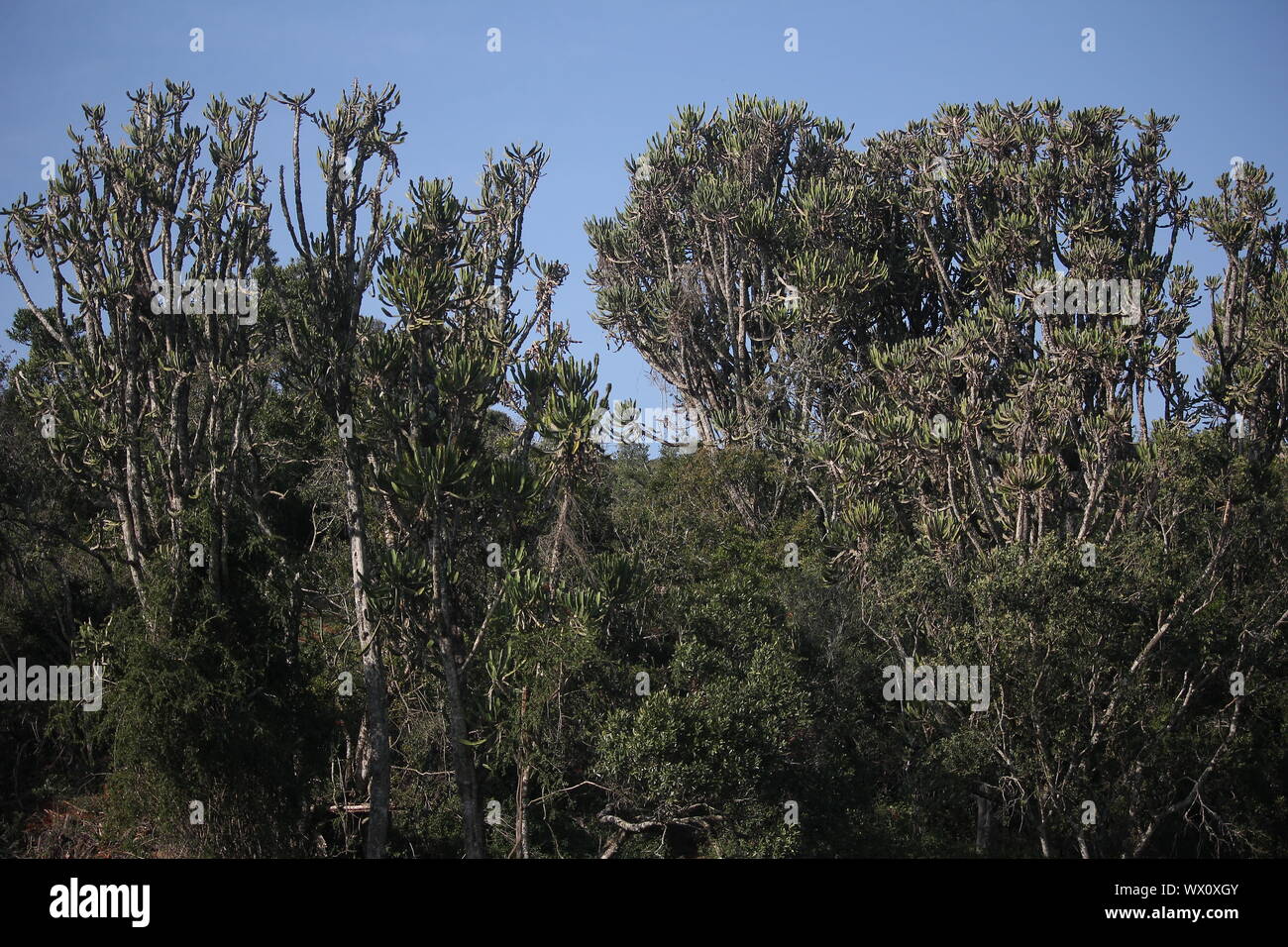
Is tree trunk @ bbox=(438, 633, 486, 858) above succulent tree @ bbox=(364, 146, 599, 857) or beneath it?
beneath

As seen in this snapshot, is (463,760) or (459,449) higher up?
(459,449)

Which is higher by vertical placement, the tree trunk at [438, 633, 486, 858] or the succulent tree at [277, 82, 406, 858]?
the succulent tree at [277, 82, 406, 858]

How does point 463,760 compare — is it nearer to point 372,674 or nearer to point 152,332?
point 372,674

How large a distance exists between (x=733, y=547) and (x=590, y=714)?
18.3 ft

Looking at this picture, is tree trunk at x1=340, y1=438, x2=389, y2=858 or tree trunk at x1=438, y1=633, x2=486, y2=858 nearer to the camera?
tree trunk at x1=438, y1=633, x2=486, y2=858

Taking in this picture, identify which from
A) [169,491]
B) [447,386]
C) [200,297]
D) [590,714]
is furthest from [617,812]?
[200,297]

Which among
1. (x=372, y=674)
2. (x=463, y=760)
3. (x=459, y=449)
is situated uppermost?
(x=459, y=449)

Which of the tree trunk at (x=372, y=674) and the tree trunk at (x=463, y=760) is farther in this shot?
the tree trunk at (x=372, y=674)

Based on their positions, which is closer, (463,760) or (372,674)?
(463,760)

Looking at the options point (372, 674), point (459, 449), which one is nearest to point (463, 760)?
point (372, 674)

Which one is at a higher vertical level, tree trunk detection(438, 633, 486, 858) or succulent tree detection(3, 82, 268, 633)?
succulent tree detection(3, 82, 268, 633)

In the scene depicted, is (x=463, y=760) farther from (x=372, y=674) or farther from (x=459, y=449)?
(x=459, y=449)

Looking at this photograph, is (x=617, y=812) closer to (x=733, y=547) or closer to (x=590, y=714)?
(x=590, y=714)

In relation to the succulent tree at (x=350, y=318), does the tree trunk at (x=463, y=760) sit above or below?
below
